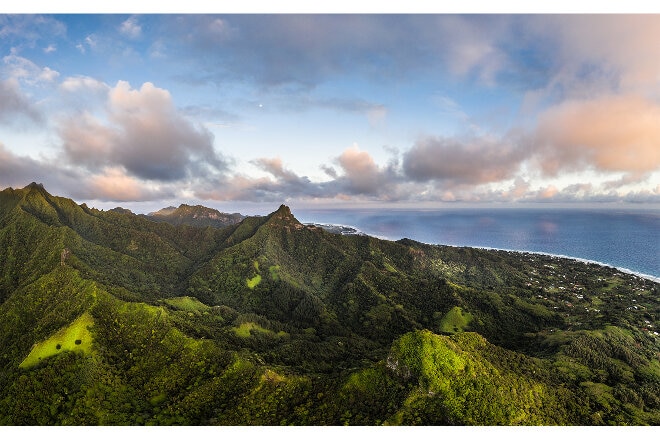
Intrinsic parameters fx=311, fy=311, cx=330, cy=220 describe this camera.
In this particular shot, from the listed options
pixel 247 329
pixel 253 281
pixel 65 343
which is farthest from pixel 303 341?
pixel 253 281

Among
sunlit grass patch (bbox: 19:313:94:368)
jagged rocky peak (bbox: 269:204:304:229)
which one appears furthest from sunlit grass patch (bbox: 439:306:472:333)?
jagged rocky peak (bbox: 269:204:304:229)

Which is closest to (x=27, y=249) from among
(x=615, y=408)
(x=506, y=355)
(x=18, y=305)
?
(x=18, y=305)

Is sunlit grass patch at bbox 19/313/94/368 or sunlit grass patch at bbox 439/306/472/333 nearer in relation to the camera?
sunlit grass patch at bbox 19/313/94/368

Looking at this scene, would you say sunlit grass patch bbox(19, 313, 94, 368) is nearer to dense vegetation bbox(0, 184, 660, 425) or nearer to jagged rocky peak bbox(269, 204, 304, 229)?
dense vegetation bbox(0, 184, 660, 425)

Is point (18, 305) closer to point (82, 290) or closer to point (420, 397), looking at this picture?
point (82, 290)

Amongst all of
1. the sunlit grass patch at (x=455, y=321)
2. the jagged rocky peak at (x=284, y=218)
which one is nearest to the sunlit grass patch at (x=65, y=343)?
the sunlit grass patch at (x=455, y=321)

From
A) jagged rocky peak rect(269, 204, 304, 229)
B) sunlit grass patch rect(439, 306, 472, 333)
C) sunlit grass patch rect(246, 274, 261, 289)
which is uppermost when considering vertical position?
jagged rocky peak rect(269, 204, 304, 229)
